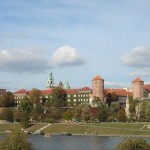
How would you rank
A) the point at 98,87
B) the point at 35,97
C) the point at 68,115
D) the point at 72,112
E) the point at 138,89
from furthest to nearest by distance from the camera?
1. the point at 138,89
2. the point at 35,97
3. the point at 98,87
4. the point at 72,112
5. the point at 68,115

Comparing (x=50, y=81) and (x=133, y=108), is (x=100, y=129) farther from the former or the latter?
(x=50, y=81)

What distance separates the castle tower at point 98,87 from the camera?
130 meters

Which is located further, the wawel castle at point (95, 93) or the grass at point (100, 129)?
the wawel castle at point (95, 93)

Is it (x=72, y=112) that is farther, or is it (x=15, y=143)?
(x=72, y=112)

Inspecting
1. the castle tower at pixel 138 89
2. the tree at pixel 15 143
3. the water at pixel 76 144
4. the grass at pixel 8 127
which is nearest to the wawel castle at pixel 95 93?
the castle tower at pixel 138 89

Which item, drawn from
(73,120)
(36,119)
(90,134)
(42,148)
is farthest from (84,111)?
(42,148)

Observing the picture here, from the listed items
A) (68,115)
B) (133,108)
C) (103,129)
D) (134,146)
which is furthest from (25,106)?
(134,146)

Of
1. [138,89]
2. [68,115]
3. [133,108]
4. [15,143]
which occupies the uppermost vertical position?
[138,89]

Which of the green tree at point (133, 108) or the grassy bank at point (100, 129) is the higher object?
the green tree at point (133, 108)

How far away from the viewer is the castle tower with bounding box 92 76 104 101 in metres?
130

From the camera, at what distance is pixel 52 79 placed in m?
173

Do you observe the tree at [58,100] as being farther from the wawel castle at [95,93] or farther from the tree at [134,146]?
the tree at [134,146]

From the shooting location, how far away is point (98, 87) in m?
131

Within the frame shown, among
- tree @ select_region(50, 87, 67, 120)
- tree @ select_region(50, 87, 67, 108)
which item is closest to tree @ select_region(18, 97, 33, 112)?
tree @ select_region(50, 87, 67, 120)
